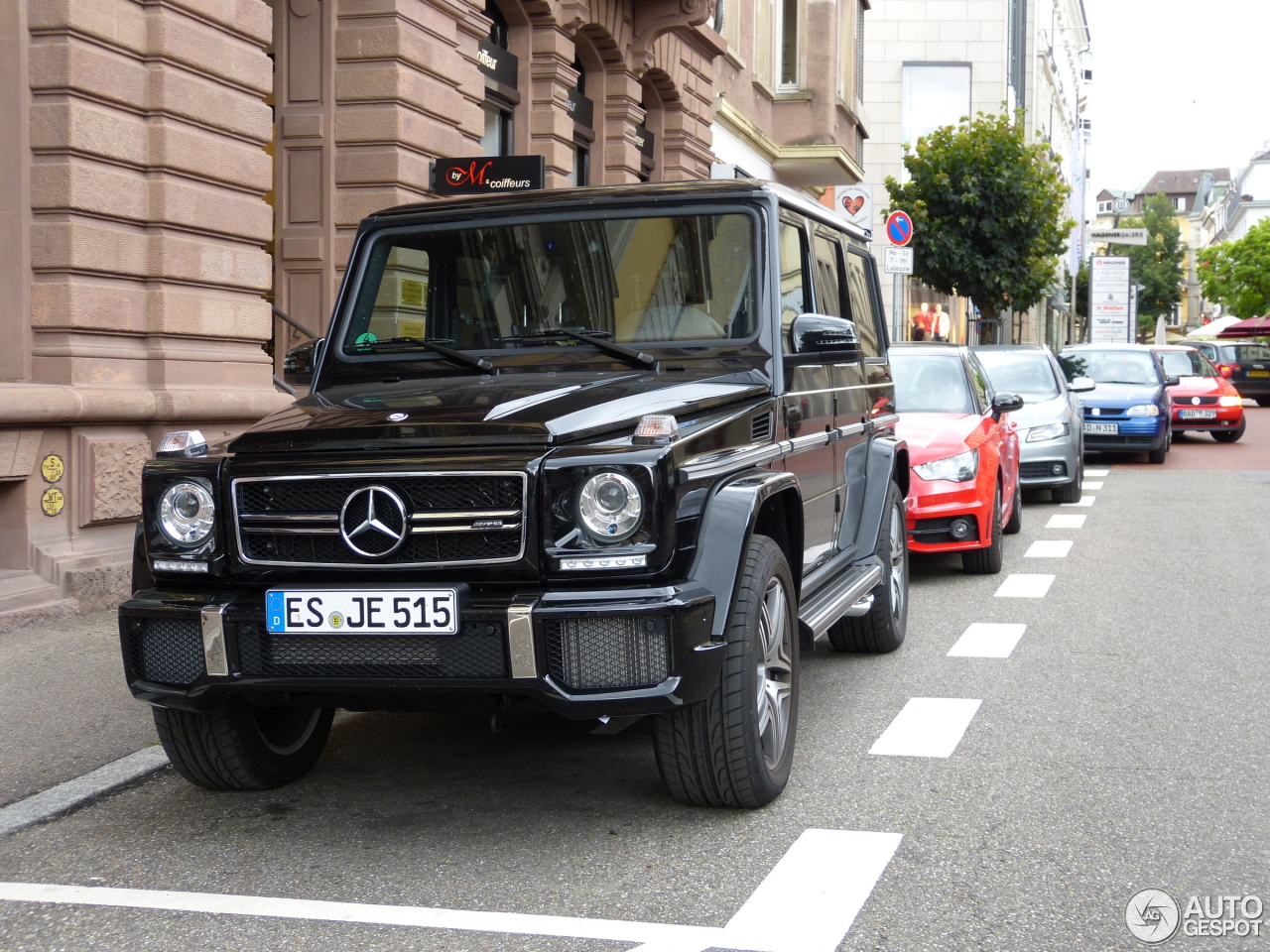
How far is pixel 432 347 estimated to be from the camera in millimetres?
5293

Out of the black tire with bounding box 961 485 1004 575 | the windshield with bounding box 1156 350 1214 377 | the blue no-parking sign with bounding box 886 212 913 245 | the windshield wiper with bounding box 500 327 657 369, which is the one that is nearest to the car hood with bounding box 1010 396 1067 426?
the blue no-parking sign with bounding box 886 212 913 245

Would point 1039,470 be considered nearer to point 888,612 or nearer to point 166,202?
point 888,612

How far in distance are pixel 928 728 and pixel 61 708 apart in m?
3.43

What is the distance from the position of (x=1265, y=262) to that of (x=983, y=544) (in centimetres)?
9313

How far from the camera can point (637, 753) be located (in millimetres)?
5465

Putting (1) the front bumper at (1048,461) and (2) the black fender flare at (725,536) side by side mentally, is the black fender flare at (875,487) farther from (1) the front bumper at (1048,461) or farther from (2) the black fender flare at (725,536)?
(1) the front bumper at (1048,461)

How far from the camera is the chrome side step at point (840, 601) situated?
5141 millimetres

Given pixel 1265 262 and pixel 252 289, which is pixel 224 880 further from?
pixel 1265 262

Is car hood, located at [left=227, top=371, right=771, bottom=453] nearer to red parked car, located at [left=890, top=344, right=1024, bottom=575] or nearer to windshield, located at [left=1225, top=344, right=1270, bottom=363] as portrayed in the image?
red parked car, located at [left=890, top=344, right=1024, bottom=575]

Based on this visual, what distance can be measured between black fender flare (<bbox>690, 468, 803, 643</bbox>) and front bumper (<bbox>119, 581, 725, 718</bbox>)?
0.06 meters

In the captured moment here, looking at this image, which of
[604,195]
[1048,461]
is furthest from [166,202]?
[1048,461]

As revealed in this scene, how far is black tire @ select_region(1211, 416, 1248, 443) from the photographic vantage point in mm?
25709

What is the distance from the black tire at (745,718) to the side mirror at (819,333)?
3.13 ft

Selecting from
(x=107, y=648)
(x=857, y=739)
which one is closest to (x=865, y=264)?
(x=857, y=739)
